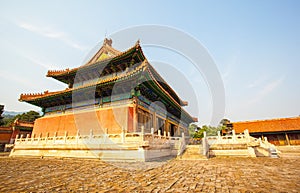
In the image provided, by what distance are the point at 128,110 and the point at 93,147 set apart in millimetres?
3325

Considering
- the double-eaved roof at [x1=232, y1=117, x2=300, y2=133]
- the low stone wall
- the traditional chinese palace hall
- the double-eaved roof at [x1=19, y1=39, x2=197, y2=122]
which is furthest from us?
the double-eaved roof at [x1=232, y1=117, x2=300, y2=133]

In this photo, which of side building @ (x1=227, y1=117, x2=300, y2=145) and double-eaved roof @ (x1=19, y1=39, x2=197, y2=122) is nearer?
double-eaved roof @ (x1=19, y1=39, x2=197, y2=122)

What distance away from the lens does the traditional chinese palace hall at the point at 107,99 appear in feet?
38.2

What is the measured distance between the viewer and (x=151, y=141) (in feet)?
32.2

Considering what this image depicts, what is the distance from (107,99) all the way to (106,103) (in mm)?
341

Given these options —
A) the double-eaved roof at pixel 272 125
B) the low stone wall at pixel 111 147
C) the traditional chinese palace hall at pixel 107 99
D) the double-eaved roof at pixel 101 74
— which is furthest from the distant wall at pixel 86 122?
the double-eaved roof at pixel 272 125

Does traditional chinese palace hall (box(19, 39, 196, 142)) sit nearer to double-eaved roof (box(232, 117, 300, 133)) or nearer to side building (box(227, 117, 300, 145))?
double-eaved roof (box(232, 117, 300, 133))

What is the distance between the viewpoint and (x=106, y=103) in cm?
1311

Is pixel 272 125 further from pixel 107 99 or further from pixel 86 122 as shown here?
pixel 86 122

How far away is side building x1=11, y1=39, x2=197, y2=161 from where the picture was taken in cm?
1138

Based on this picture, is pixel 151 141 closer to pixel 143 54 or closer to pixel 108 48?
pixel 143 54

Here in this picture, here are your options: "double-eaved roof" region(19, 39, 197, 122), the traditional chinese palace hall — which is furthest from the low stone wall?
"double-eaved roof" region(19, 39, 197, 122)

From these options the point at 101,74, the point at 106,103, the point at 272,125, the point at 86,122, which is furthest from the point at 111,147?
the point at 272,125

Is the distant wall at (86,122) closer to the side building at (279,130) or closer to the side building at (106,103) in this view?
the side building at (106,103)
